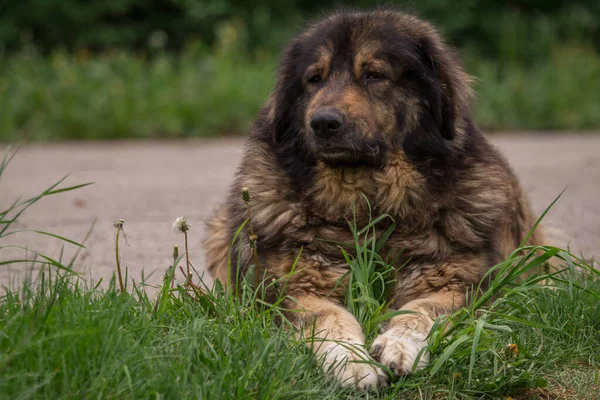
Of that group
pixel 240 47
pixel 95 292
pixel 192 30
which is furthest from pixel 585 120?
pixel 95 292

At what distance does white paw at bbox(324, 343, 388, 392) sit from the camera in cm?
329

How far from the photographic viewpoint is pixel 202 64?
14641 mm

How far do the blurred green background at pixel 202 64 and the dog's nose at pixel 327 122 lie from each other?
4.80 meters

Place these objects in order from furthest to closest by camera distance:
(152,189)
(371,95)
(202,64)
Result: (202,64) < (152,189) < (371,95)

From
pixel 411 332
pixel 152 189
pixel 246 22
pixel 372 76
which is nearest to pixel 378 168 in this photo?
pixel 372 76

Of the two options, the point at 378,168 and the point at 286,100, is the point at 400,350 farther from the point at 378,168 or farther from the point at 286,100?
the point at 286,100

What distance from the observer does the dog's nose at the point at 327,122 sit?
13.2 feet

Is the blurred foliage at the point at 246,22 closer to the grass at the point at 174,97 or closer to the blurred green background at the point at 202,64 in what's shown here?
the blurred green background at the point at 202,64

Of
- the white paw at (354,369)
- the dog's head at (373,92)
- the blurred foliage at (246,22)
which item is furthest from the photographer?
the blurred foliage at (246,22)

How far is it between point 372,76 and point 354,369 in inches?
64.1

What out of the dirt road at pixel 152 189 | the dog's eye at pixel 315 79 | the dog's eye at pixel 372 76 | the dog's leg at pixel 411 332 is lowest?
the dirt road at pixel 152 189

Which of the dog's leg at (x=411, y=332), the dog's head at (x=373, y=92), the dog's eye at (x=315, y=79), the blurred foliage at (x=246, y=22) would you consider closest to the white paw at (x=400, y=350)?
the dog's leg at (x=411, y=332)

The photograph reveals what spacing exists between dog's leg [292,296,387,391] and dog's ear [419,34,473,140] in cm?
117

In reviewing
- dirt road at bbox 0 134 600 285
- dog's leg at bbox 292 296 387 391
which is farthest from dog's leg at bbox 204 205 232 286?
dog's leg at bbox 292 296 387 391
